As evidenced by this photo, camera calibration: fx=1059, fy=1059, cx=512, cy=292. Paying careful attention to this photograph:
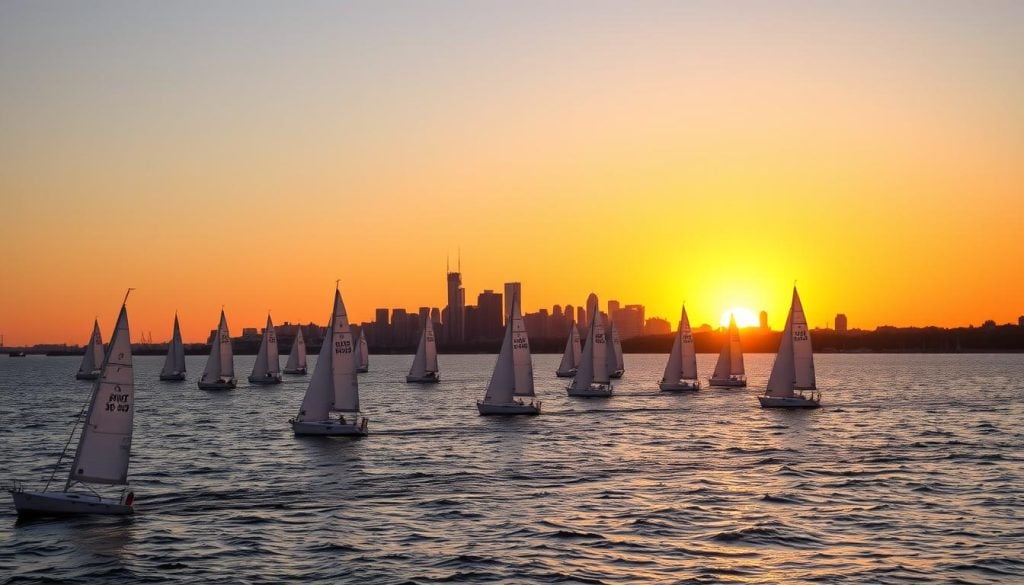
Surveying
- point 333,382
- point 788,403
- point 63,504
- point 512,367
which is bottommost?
point 63,504

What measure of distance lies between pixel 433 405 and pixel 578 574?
71342 millimetres

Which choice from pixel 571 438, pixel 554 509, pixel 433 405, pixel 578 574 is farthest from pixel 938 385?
pixel 578 574

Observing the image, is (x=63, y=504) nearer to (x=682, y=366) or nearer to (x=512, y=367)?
(x=512, y=367)

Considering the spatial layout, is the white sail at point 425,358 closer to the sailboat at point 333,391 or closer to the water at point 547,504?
the water at point 547,504

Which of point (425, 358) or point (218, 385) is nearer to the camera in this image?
point (218, 385)

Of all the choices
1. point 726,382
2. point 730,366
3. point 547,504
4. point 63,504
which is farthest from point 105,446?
point 730,366

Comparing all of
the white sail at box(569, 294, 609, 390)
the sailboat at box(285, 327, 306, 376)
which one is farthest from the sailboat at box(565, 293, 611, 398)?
the sailboat at box(285, 327, 306, 376)

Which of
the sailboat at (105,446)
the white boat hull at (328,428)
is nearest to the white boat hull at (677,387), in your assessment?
the white boat hull at (328,428)

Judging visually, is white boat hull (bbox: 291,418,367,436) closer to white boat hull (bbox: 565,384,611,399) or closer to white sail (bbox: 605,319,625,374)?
white boat hull (bbox: 565,384,611,399)

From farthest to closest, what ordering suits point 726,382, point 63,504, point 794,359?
1. point 726,382
2. point 794,359
3. point 63,504

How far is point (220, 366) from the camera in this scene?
5143 inches

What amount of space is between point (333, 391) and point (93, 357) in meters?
98.3

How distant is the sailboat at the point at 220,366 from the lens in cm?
12950

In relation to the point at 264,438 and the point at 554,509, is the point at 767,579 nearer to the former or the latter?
the point at 554,509
